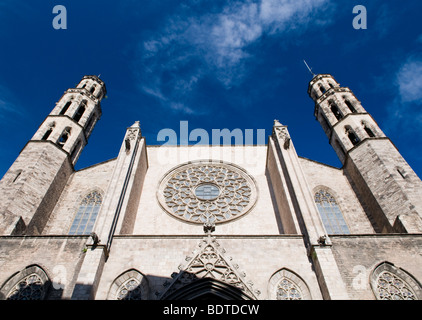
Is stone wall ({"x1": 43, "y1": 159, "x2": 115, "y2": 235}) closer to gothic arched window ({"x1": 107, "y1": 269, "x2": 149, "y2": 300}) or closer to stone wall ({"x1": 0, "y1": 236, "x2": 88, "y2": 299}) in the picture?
stone wall ({"x1": 0, "y1": 236, "x2": 88, "y2": 299})

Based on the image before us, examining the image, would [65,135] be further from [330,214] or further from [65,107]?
[330,214]

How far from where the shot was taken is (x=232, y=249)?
31.5ft

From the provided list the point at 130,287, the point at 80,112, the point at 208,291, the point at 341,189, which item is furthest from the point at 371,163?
the point at 80,112

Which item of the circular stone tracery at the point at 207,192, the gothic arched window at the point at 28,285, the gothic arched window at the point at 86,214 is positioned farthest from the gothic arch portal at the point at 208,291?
the gothic arched window at the point at 86,214

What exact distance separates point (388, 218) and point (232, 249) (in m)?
6.33

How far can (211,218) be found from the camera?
13.5 meters

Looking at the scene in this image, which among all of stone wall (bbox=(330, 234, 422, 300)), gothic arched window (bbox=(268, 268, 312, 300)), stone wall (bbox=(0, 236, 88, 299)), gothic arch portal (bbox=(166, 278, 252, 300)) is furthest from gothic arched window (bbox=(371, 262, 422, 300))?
stone wall (bbox=(0, 236, 88, 299))

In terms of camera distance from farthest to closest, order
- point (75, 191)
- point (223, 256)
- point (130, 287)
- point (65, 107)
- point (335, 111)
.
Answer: point (335, 111) < point (65, 107) < point (75, 191) < point (223, 256) < point (130, 287)

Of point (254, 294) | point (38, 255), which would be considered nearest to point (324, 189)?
point (254, 294)

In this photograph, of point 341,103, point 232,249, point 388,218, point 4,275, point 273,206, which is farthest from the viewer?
point 341,103

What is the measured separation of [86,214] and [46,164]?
291cm
